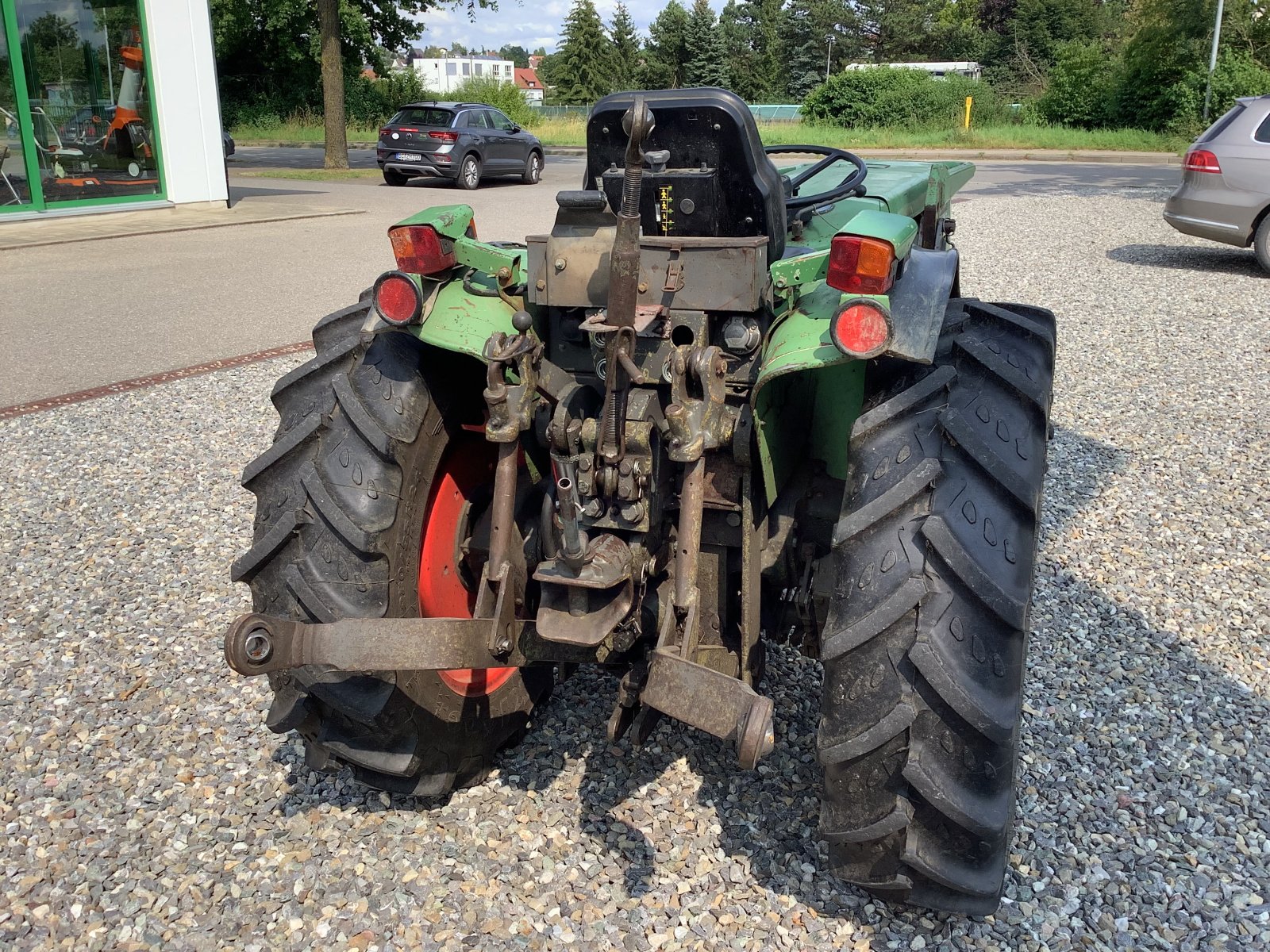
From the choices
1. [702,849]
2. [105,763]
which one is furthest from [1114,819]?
[105,763]

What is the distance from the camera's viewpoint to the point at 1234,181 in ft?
34.3

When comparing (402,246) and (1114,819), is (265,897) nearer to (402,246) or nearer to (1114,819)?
(402,246)

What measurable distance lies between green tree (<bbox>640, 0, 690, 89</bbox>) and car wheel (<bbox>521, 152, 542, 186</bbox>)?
115 feet

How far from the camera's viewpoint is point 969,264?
1148cm

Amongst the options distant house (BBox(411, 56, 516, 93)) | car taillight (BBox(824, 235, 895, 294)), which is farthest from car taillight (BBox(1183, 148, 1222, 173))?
distant house (BBox(411, 56, 516, 93))

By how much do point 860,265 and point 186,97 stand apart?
15422 millimetres

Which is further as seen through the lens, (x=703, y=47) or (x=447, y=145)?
(x=703, y=47)

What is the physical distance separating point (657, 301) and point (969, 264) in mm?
9901

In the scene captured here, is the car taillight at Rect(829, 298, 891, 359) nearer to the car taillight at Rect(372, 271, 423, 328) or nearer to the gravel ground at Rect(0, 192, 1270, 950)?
the car taillight at Rect(372, 271, 423, 328)

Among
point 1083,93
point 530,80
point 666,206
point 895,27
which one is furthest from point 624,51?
point 666,206

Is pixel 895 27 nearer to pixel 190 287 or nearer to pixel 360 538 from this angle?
pixel 190 287

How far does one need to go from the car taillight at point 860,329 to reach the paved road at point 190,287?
6.34 metres

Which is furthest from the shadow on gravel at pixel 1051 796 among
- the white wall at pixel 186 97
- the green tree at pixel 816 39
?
the green tree at pixel 816 39

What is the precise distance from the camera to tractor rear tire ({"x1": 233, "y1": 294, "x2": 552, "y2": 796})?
2.50 metres
